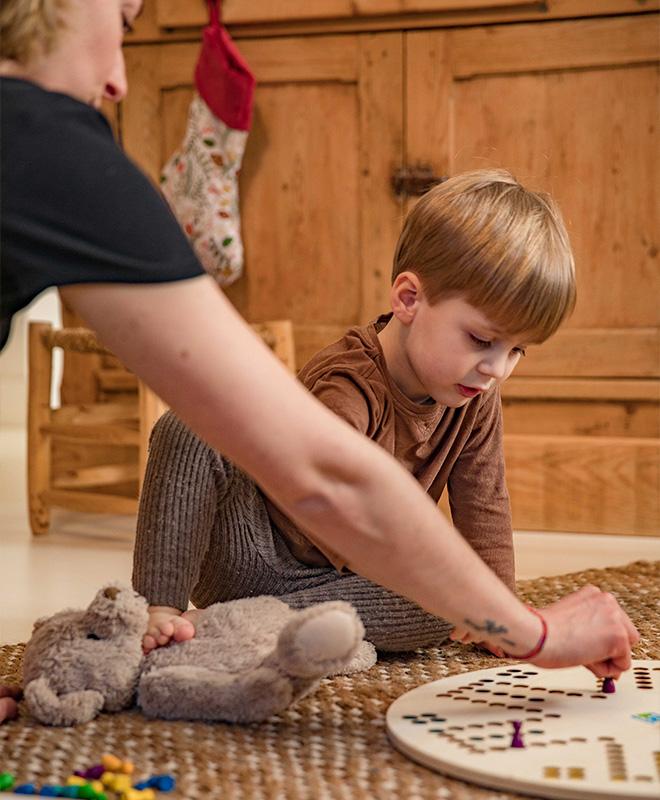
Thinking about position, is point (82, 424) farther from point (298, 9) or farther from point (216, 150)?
point (298, 9)

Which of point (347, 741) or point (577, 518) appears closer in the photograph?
point (347, 741)

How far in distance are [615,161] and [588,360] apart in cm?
41

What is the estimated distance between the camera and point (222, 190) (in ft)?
8.15

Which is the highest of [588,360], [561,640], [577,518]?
[588,360]

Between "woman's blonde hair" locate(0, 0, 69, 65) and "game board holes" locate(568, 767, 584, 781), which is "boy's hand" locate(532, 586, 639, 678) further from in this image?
"woman's blonde hair" locate(0, 0, 69, 65)

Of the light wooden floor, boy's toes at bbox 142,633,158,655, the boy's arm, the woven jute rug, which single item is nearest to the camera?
the woven jute rug

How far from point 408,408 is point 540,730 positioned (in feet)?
1.49

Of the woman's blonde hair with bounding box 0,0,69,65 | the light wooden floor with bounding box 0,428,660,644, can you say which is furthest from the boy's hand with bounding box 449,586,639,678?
the light wooden floor with bounding box 0,428,660,644

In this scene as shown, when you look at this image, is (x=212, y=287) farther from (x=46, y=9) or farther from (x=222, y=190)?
(x=222, y=190)

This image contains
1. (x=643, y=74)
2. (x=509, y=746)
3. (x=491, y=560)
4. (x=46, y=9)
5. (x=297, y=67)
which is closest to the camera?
(x=46, y=9)

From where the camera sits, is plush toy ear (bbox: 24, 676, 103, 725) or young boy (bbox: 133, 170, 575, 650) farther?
young boy (bbox: 133, 170, 575, 650)

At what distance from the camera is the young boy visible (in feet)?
3.92

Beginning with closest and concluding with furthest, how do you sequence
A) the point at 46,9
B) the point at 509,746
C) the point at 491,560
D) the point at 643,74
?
the point at 46,9
the point at 509,746
the point at 491,560
the point at 643,74

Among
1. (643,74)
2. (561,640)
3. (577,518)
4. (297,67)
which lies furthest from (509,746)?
(297,67)
